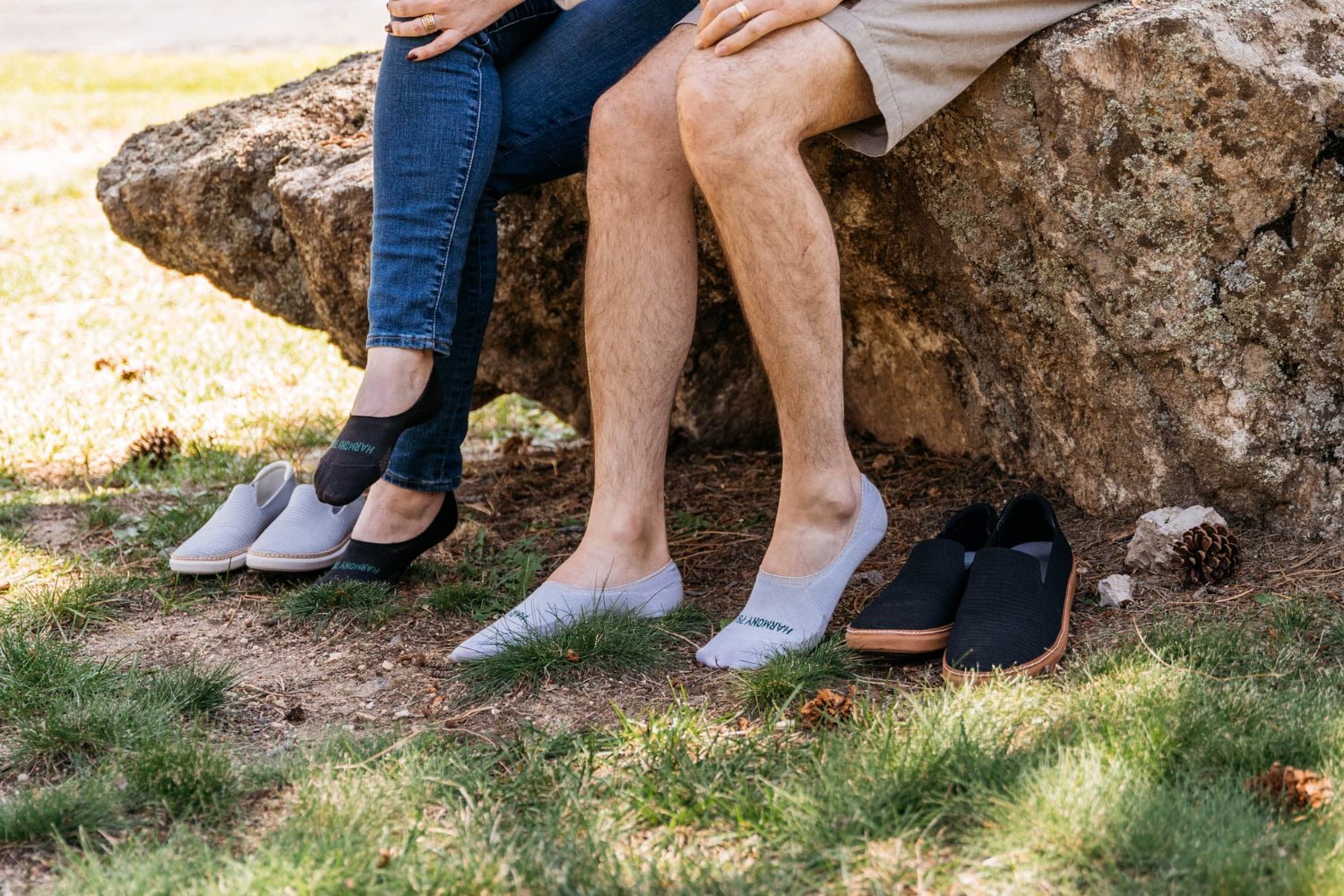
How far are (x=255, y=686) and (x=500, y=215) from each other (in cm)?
144

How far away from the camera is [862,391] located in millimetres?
3305

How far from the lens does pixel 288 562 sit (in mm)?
2676

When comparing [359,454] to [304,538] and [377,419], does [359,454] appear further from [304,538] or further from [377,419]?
[304,538]

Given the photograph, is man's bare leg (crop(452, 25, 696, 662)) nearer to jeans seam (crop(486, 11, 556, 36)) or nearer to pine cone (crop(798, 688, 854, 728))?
jeans seam (crop(486, 11, 556, 36))

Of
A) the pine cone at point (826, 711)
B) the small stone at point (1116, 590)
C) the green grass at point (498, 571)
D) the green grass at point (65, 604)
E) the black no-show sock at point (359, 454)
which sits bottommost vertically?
the green grass at point (498, 571)

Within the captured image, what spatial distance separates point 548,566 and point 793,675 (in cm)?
96

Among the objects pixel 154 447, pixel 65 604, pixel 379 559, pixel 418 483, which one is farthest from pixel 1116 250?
pixel 154 447

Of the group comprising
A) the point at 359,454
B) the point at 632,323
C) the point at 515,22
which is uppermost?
the point at 515,22

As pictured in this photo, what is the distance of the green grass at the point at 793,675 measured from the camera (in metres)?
1.99

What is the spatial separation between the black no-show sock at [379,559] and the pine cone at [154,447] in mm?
1524

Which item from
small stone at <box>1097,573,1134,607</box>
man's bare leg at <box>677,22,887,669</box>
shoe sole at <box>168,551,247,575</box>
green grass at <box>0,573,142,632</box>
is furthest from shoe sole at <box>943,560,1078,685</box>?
green grass at <box>0,573,142,632</box>

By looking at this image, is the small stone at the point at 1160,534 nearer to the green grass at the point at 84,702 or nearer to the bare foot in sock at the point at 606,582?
the bare foot in sock at the point at 606,582

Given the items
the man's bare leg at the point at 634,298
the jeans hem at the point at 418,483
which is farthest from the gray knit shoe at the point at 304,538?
the man's bare leg at the point at 634,298

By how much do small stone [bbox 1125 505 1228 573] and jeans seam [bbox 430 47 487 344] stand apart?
4.65 feet
